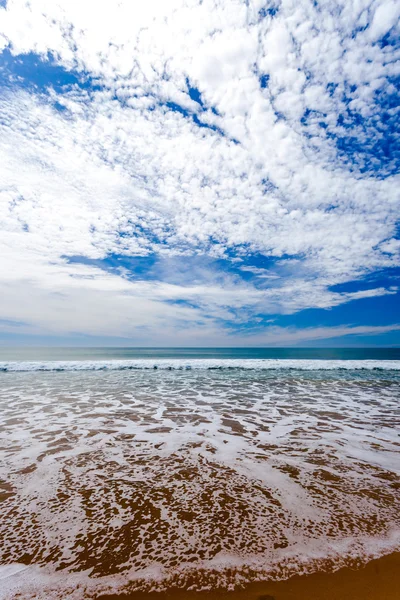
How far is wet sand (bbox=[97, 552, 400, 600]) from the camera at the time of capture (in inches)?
91.4

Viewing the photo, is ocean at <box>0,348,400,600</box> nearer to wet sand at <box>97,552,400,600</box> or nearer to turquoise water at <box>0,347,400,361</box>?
wet sand at <box>97,552,400,600</box>

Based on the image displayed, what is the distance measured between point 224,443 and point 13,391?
11953mm

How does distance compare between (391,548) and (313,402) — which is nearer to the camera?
(391,548)

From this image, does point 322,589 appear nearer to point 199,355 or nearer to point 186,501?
point 186,501

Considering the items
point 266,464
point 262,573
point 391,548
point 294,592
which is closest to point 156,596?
point 262,573

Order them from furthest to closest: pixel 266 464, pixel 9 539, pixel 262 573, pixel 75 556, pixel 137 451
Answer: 1. pixel 137 451
2. pixel 266 464
3. pixel 9 539
4. pixel 75 556
5. pixel 262 573

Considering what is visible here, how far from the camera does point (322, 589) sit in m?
2.41

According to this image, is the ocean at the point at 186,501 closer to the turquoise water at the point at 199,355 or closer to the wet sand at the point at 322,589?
the wet sand at the point at 322,589

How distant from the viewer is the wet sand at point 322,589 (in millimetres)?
2322

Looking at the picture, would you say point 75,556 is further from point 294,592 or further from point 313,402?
point 313,402

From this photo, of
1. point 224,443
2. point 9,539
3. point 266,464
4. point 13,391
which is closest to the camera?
point 9,539

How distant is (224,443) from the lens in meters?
6.22

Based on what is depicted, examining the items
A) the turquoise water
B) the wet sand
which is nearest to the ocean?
the wet sand

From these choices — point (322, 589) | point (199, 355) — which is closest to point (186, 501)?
point (322, 589)
